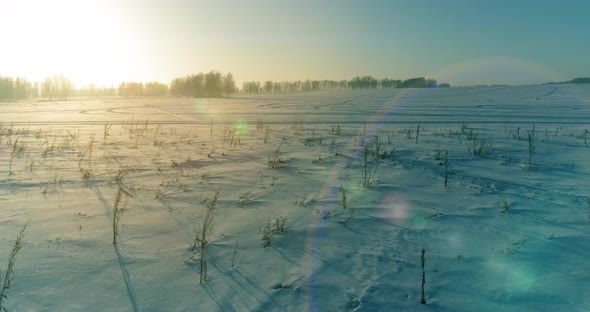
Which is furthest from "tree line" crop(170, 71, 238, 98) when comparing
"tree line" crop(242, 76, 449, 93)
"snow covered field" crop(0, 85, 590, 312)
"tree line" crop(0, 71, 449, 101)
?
"snow covered field" crop(0, 85, 590, 312)

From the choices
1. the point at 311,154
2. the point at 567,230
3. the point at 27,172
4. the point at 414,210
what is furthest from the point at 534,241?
the point at 27,172

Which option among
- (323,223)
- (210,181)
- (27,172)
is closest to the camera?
(323,223)

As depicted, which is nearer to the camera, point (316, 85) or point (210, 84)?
point (210, 84)

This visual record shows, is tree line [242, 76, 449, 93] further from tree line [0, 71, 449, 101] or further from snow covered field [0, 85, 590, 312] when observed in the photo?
snow covered field [0, 85, 590, 312]

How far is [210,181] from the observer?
19.8 ft

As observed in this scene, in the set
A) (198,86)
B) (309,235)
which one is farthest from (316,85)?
(309,235)

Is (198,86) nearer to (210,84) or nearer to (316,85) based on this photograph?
(210,84)

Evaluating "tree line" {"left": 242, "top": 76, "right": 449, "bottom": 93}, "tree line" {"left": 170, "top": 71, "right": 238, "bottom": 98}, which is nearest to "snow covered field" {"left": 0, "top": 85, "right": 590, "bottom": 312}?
"tree line" {"left": 170, "top": 71, "right": 238, "bottom": 98}

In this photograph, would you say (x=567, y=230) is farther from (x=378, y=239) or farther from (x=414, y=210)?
(x=378, y=239)

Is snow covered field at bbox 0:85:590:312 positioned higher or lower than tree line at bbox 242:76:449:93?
lower

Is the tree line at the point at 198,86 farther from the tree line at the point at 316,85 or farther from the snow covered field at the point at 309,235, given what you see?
the snow covered field at the point at 309,235

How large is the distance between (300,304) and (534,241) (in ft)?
7.85

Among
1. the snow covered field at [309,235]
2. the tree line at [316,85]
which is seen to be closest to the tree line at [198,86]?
the tree line at [316,85]

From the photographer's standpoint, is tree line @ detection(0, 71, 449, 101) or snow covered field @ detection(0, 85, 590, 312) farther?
tree line @ detection(0, 71, 449, 101)
